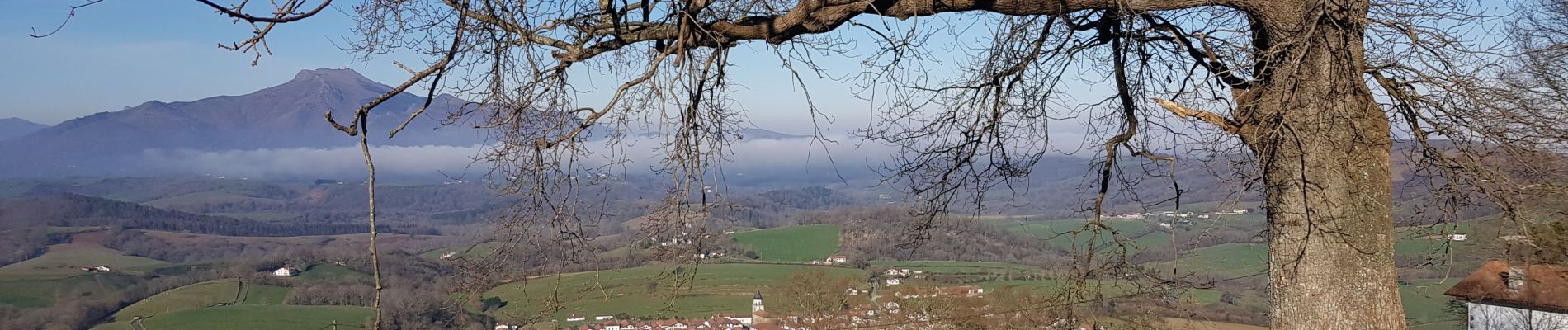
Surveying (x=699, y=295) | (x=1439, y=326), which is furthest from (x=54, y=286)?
(x=1439, y=326)

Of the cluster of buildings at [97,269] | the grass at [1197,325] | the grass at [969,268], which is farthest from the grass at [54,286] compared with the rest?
the grass at [1197,325]

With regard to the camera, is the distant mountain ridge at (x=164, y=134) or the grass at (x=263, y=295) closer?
the grass at (x=263, y=295)

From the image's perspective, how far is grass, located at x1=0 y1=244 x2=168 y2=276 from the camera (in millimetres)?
33219

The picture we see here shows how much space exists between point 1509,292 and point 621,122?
415 inches

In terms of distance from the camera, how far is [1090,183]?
3717mm

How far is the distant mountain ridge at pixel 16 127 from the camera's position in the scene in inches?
5974

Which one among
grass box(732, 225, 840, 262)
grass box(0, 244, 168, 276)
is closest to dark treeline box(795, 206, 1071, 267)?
grass box(732, 225, 840, 262)

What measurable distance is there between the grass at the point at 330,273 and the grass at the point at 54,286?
546 centimetres

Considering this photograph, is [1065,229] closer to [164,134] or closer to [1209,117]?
[1209,117]

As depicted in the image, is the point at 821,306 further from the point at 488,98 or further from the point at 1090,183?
the point at 488,98

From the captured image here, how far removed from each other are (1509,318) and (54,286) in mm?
37768

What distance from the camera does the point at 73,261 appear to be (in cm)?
3631

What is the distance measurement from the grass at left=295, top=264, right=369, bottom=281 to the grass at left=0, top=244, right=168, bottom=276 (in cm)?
868

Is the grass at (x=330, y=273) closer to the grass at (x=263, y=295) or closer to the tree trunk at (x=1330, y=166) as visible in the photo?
the grass at (x=263, y=295)
